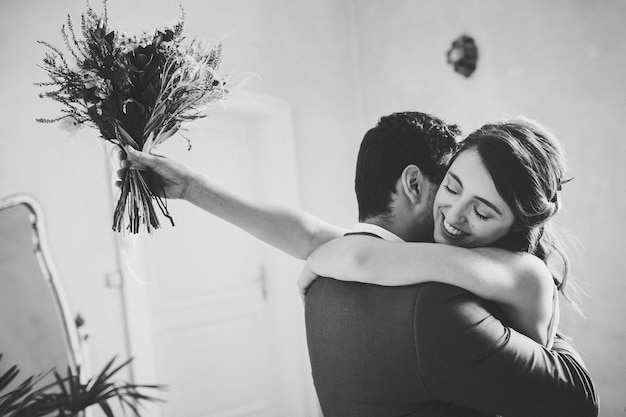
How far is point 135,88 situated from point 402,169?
779 mm

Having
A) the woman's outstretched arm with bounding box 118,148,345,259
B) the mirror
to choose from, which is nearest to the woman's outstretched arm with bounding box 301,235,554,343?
the woman's outstretched arm with bounding box 118,148,345,259

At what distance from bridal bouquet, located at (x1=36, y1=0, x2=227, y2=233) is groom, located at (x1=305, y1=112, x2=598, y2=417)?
637mm

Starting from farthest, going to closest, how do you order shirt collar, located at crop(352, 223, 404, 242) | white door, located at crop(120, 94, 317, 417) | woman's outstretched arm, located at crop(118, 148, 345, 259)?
white door, located at crop(120, 94, 317, 417) → woman's outstretched arm, located at crop(118, 148, 345, 259) → shirt collar, located at crop(352, 223, 404, 242)

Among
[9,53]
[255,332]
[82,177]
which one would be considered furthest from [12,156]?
[255,332]

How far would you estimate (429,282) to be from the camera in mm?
928

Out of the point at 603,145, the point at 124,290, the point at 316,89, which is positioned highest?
the point at 316,89

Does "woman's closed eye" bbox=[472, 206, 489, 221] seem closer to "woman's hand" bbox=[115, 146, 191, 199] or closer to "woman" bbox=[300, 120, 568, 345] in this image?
"woman" bbox=[300, 120, 568, 345]

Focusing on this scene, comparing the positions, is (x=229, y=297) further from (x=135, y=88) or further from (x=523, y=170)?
(x=523, y=170)

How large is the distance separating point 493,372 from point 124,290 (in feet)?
8.06

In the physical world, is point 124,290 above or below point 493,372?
below

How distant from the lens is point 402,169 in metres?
1.23

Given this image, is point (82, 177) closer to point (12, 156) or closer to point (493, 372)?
point (12, 156)

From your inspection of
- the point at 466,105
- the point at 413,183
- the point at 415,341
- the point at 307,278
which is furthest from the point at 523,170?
the point at 466,105

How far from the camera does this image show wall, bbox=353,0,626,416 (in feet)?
8.02
